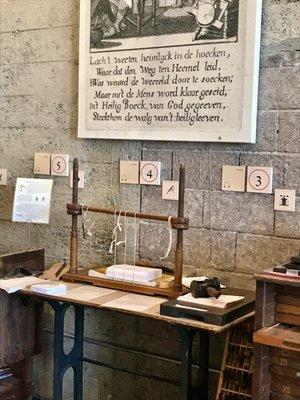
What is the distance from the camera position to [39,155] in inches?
125

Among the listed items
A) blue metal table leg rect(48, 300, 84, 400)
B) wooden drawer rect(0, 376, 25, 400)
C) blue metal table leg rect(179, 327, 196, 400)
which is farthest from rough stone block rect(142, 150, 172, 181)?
wooden drawer rect(0, 376, 25, 400)

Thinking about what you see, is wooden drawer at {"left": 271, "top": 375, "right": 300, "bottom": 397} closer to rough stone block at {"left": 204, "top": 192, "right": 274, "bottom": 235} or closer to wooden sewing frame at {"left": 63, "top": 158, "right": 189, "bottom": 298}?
wooden sewing frame at {"left": 63, "top": 158, "right": 189, "bottom": 298}

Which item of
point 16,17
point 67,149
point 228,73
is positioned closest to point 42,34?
point 16,17

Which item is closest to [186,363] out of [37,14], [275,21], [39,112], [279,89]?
[279,89]

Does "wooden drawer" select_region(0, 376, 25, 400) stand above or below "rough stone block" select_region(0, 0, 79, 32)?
below

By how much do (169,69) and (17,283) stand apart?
1.17 metres

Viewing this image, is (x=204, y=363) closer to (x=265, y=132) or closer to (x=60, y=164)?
(x=265, y=132)

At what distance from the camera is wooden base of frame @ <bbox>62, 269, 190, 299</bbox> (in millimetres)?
2375

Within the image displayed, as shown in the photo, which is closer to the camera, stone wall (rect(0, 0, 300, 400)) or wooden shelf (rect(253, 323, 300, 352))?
wooden shelf (rect(253, 323, 300, 352))

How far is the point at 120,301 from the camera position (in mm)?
2316

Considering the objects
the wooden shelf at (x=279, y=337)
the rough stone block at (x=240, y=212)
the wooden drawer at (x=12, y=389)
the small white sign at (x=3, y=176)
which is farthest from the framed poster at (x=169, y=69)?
the wooden drawer at (x=12, y=389)

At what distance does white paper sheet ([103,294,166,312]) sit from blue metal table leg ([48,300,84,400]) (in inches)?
10.7

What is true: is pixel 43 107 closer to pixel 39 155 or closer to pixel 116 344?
pixel 39 155

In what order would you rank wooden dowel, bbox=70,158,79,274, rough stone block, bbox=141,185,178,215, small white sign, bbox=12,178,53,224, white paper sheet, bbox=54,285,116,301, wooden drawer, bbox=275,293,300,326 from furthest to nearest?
small white sign, bbox=12,178,53,224, rough stone block, bbox=141,185,178,215, wooden dowel, bbox=70,158,79,274, white paper sheet, bbox=54,285,116,301, wooden drawer, bbox=275,293,300,326
